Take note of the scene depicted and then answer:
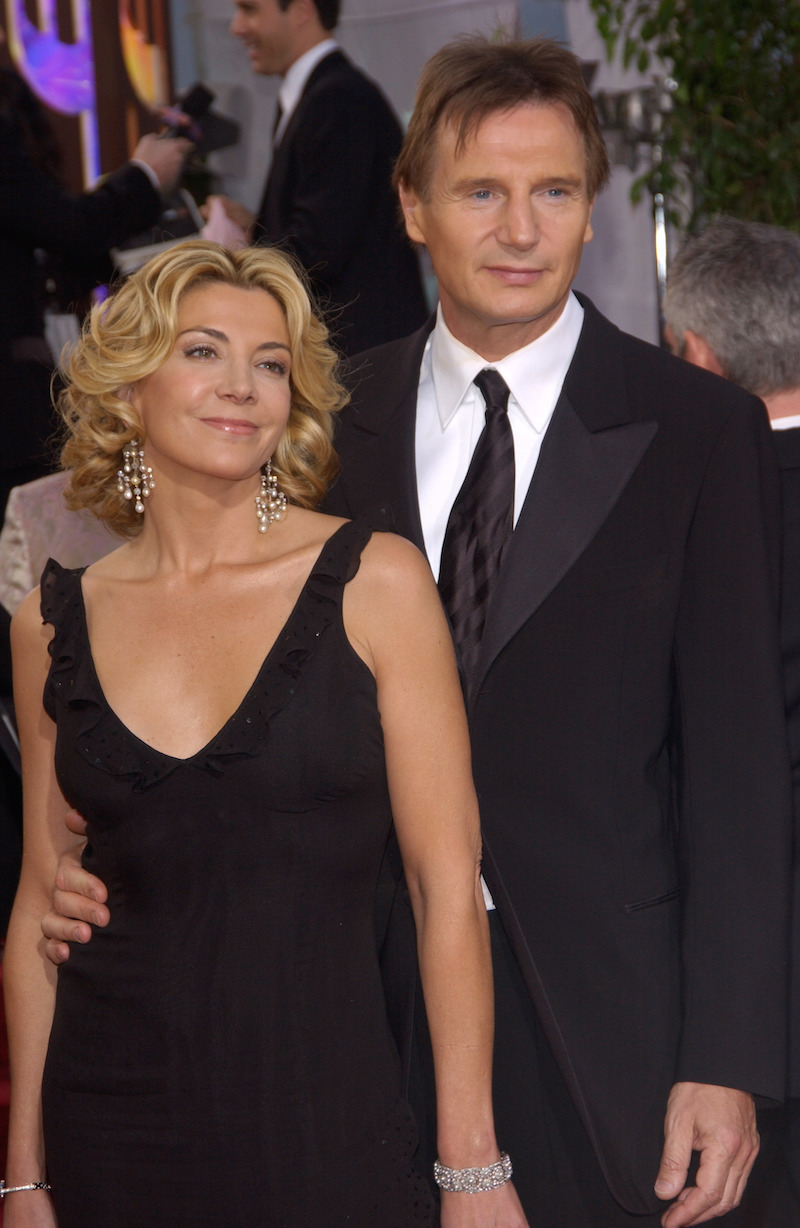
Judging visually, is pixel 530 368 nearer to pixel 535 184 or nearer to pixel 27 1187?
pixel 535 184

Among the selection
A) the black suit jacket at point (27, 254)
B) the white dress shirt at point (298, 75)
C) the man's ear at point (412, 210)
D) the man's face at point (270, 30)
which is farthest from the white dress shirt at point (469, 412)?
the man's face at point (270, 30)

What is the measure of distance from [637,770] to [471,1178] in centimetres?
53

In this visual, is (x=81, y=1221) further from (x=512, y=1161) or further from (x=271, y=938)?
(x=512, y=1161)

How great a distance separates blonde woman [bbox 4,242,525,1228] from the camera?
1.72 meters

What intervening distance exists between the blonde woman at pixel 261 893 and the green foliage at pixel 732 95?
3041 millimetres

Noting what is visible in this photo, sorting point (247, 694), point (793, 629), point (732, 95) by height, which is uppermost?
point (732, 95)

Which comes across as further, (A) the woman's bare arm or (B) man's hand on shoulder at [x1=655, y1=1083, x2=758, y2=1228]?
(A) the woman's bare arm

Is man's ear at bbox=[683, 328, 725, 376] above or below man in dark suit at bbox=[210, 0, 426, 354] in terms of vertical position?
below

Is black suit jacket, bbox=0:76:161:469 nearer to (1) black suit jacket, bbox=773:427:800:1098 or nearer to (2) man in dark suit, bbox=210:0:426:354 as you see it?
(2) man in dark suit, bbox=210:0:426:354

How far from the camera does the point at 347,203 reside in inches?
160

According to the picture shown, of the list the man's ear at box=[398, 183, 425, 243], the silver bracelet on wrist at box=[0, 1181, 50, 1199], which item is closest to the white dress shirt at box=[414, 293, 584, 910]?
the man's ear at box=[398, 183, 425, 243]

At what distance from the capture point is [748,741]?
1.83 meters

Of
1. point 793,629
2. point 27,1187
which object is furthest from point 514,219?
point 27,1187

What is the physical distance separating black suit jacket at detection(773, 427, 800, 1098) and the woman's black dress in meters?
0.59
